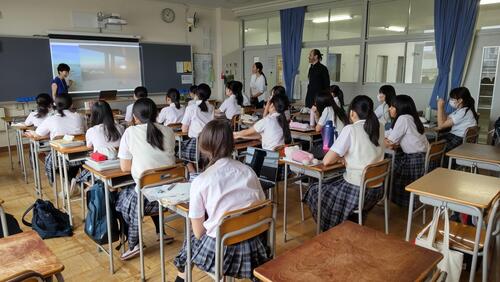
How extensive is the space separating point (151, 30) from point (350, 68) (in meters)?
4.62

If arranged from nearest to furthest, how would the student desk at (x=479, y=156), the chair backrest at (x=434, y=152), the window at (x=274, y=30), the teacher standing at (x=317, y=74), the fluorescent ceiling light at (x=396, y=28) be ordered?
the student desk at (x=479, y=156)
the chair backrest at (x=434, y=152)
the teacher standing at (x=317, y=74)
the fluorescent ceiling light at (x=396, y=28)
the window at (x=274, y=30)

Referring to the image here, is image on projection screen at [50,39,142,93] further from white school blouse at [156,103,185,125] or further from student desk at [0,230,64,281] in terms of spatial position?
student desk at [0,230,64,281]

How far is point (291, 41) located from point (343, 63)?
1.40m

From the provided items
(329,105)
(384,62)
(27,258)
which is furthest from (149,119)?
(384,62)

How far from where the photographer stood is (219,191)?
165cm

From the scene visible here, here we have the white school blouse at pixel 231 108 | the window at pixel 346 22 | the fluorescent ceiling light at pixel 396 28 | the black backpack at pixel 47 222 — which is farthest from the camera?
the window at pixel 346 22

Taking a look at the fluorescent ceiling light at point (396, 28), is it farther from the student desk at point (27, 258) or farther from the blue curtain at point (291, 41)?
the student desk at point (27, 258)

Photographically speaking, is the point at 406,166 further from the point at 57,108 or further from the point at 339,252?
the point at 57,108

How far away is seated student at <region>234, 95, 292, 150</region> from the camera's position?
3514 mm

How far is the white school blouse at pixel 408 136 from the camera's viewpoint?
3459 mm

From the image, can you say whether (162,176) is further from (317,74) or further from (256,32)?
(256,32)

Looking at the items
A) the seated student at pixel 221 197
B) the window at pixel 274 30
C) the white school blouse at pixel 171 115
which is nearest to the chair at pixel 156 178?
the seated student at pixel 221 197

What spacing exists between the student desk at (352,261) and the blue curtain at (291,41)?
6.85 meters

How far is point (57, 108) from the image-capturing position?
12.7 feet
